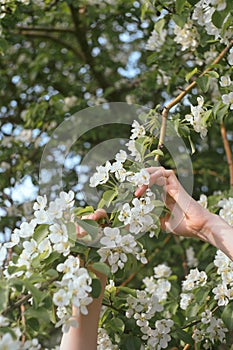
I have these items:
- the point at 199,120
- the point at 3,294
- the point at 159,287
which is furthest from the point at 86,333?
the point at 159,287

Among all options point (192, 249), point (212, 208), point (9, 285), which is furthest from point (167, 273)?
point (9, 285)

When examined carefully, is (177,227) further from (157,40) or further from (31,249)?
(157,40)

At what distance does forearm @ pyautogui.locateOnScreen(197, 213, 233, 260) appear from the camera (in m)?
1.52

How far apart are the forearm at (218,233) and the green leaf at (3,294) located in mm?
483

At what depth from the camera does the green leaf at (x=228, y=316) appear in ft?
5.82

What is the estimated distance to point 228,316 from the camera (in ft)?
5.82

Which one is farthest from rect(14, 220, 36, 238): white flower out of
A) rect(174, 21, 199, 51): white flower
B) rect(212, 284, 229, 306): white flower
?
rect(174, 21, 199, 51): white flower

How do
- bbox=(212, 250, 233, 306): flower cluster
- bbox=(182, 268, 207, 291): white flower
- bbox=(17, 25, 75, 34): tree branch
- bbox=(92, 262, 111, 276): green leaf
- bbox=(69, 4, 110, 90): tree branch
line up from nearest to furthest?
bbox=(92, 262, 111, 276): green leaf
bbox=(212, 250, 233, 306): flower cluster
bbox=(182, 268, 207, 291): white flower
bbox=(17, 25, 75, 34): tree branch
bbox=(69, 4, 110, 90): tree branch

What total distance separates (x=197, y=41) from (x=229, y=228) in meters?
0.95

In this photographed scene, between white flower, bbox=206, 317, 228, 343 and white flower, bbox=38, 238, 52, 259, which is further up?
white flower, bbox=38, 238, 52, 259

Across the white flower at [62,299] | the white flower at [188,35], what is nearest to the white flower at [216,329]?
the white flower at [62,299]

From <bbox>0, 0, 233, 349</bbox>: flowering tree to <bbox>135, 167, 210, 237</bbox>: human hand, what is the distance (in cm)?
3

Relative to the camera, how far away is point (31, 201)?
2.78m

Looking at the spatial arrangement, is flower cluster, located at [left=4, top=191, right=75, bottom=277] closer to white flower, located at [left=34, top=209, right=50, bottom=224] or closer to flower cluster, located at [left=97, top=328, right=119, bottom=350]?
white flower, located at [left=34, top=209, right=50, bottom=224]
